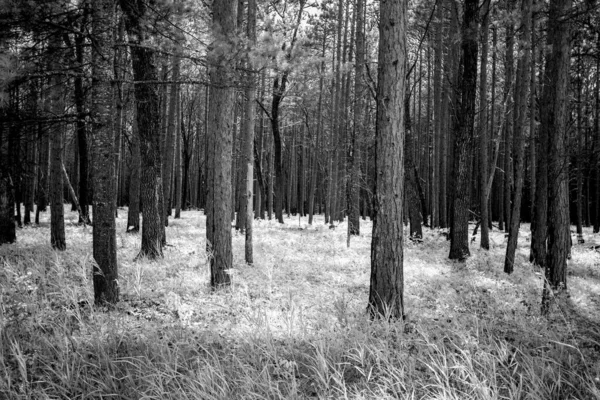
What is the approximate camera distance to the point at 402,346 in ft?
12.9

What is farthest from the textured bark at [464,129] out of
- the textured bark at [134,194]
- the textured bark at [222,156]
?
the textured bark at [134,194]

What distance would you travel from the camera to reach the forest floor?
3.17 m

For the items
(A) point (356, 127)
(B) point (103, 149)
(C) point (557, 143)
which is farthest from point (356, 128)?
(B) point (103, 149)

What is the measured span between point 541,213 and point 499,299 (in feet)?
8.46

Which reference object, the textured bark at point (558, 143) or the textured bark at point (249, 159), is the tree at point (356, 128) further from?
the textured bark at point (558, 143)

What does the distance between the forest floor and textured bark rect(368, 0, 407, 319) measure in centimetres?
58

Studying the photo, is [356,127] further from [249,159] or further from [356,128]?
[249,159]

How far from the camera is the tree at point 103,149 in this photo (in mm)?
4934

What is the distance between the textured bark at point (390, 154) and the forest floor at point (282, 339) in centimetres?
58

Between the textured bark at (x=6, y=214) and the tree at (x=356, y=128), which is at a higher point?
the tree at (x=356, y=128)

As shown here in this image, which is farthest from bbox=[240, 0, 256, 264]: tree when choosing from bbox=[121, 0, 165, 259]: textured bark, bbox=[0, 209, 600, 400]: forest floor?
bbox=[121, 0, 165, 259]: textured bark

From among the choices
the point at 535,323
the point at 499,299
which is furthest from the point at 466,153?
the point at 535,323

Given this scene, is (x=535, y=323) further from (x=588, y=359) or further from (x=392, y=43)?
(x=392, y=43)

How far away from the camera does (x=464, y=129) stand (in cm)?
1063
